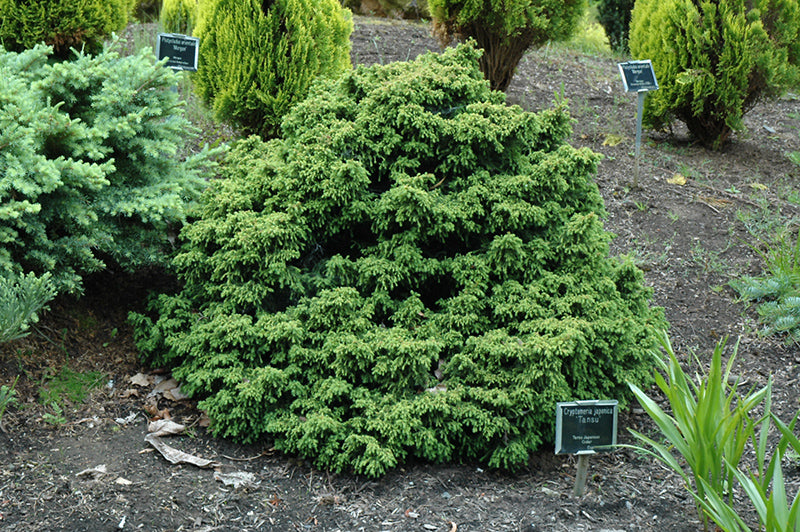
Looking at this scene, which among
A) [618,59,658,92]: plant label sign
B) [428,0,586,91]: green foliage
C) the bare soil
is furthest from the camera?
[428,0,586,91]: green foliage

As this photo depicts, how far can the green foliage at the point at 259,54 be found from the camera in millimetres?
5617

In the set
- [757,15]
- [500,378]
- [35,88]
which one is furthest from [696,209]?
[35,88]

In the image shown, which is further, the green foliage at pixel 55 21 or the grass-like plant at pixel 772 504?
the green foliage at pixel 55 21

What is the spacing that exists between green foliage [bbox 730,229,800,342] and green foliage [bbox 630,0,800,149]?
79.2 inches

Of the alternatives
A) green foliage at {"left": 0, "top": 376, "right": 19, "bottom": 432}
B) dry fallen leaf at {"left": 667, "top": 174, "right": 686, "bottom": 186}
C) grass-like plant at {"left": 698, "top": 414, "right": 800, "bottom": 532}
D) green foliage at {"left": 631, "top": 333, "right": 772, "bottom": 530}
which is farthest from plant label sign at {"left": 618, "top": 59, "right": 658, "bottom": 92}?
green foliage at {"left": 0, "top": 376, "right": 19, "bottom": 432}

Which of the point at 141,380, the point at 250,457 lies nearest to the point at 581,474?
the point at 250,457

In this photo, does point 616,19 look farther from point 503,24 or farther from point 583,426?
point 583,426

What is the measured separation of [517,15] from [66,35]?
3844 millimetres

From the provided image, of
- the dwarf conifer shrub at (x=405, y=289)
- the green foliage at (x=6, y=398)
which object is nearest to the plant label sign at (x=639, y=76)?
the dwarf conifer shrub at (x=405, y=289)

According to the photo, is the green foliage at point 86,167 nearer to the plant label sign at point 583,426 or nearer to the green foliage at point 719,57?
the plant label sign at point 583,426

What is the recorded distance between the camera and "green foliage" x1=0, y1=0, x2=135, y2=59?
602 centimetres

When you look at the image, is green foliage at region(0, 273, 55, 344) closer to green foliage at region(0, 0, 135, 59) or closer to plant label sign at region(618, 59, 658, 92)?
green foliage at region(0, 0, 135, 59)

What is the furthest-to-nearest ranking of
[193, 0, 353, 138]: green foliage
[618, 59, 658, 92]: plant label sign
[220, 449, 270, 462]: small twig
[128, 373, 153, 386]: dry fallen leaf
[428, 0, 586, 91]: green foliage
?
1. [428, 0, 586, 91]: green foliage
2. [618, 59, 658, 92]: plant label sign
3. [193, 0, 353, 138]: green foliage
4. [128, 373, 153, 386]: dry fallen leaf
5. [220, 449, 270, 462]: small twig

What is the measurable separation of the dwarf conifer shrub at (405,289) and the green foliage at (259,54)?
1.63 meters
